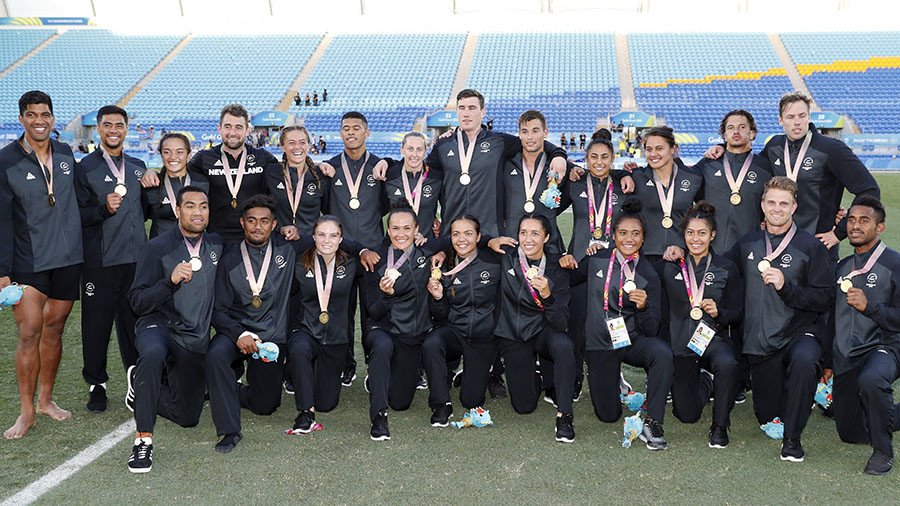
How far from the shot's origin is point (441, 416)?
4.79 m

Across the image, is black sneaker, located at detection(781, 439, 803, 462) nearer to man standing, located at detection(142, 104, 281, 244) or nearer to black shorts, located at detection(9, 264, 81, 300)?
man standing, located at detection(142, 104, 281, 244)

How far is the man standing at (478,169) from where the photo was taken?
5.66m

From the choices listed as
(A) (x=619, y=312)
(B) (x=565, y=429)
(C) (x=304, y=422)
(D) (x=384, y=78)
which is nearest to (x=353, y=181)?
(C) (x=304, y=422)

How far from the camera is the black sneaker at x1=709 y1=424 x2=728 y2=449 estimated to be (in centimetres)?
441

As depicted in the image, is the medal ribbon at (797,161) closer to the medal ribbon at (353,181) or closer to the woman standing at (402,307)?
the woman standing at (402,307)

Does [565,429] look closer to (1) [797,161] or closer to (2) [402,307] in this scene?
(2) [402,307]

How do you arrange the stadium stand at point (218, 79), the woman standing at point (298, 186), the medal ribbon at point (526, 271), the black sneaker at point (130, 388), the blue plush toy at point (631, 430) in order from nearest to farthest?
the blue plush toy at point (631, 430) < the black sneaker at point (130, 388) < the medal ribbon at point (526, 271) < the woman standing at point (298, 186) < the stadium stand at point (218, 79)

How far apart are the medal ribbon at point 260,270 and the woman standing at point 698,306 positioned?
2.47 m

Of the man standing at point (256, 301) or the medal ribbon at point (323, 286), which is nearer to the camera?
the man standing at point (256, 301)

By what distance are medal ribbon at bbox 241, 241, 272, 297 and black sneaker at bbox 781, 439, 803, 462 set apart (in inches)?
122

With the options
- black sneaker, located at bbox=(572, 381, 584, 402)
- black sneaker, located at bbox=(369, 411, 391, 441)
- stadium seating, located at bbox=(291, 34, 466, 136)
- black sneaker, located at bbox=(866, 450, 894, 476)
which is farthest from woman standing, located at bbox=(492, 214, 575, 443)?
stadium seating, located at bbox=(291, 34, 466, 136)

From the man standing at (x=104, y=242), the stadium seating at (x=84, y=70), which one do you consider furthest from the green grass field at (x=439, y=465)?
the stadium seating at (x=84, y=70)

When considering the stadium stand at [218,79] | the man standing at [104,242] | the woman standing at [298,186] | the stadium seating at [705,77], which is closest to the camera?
the man standing at [104,242]

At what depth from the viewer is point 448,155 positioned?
5.74m
